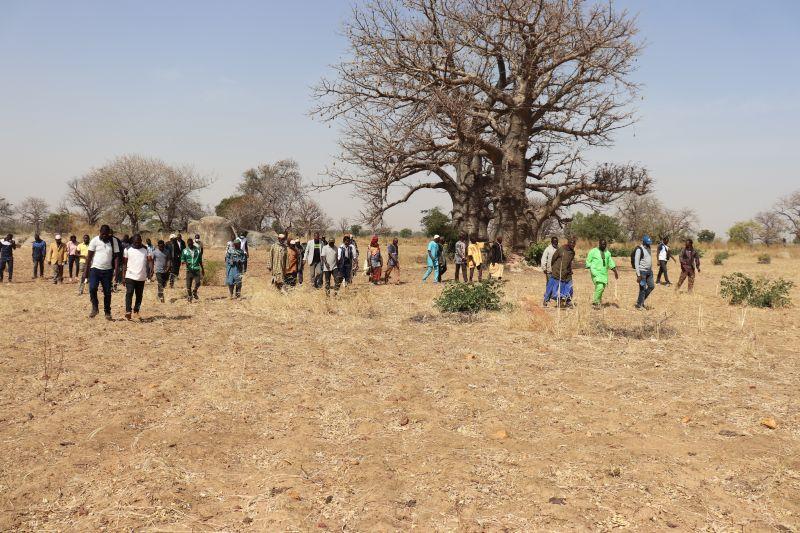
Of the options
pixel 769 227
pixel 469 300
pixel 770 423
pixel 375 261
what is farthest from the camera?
pixel 769 227

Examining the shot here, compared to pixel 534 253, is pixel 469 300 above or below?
below

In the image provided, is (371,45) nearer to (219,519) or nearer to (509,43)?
(509,43)

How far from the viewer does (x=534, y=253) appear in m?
21.8

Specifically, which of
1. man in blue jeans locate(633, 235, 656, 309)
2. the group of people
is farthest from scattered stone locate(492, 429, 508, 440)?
man in blue jeans locate(633, 235, 656, 309)

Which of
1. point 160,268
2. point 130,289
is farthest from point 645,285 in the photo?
point 160,268

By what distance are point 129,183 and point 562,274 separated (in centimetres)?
4405

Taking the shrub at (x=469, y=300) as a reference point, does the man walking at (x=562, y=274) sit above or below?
above

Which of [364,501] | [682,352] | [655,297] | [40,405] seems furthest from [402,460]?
[655,297]

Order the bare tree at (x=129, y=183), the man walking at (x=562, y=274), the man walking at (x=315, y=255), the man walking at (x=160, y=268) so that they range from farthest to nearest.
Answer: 1. the bare tree at (x=129, y=183)
2. the man walking at (x=315, y=255)
3. the man walking at (x=160, y=268)
4. the man walking at (x=562, y=274)

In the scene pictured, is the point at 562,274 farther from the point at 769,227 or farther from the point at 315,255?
the point at 769,227

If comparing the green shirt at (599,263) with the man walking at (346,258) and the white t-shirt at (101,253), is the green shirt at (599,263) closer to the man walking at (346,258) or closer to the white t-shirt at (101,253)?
the man walking at (346,258)

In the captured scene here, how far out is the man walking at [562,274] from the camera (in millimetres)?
11738

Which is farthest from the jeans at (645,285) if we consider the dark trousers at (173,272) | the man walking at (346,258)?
the dark trousers at (173,272)

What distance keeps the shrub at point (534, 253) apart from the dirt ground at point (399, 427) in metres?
11.9
